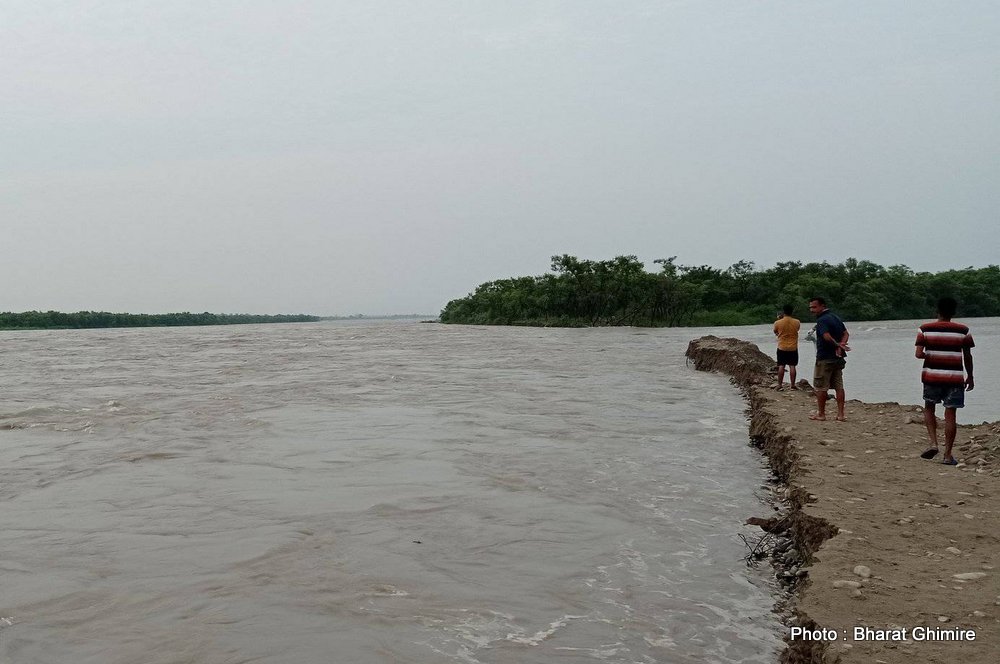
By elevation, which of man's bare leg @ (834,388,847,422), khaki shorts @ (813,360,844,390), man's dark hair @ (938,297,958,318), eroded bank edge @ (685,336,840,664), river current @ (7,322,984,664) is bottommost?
river current @ (7,322,984,664)

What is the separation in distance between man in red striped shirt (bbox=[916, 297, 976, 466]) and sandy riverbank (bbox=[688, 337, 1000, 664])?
20.7 inches

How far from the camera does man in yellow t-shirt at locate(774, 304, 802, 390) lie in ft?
50.7

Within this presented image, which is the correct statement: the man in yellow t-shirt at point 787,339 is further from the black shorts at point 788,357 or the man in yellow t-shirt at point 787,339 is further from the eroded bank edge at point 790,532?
the eroded bank edge at point 790,532

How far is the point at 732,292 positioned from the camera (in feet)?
354

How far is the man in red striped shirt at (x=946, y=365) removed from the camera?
330 inches

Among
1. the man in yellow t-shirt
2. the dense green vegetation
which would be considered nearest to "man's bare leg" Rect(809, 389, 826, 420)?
the man in yellow t-shirt

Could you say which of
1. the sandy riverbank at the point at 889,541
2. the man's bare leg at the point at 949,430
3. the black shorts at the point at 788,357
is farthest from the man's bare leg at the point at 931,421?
the black shorts at the point at 788,357

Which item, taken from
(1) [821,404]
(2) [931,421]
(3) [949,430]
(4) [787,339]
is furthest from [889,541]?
(4) [787,339]

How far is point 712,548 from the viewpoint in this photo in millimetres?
6562

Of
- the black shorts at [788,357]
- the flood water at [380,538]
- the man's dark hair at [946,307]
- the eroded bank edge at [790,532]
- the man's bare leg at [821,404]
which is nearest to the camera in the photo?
the eroded bank edge at [790,532]

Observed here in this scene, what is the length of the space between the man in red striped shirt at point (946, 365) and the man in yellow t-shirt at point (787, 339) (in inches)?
263

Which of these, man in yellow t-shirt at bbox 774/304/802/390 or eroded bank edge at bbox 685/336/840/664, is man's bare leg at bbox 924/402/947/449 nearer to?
eroded bank edge at bbox 685/336/840/664

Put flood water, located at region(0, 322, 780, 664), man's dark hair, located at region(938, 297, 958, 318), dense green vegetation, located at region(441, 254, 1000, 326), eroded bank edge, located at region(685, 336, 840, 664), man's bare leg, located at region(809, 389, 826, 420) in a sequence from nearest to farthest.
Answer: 1. eroded bank edge, located at region(685, 336, 840, 664)
2. flood water, located at region(0, 322, 780, 664)
3. man's dark hair, located at region(938, 297, 958, 318)
4. man's bare leg, located at region(809, 389, 826, 420)
5. dense green vegetation, located at region(441, 254, 1000, 326)

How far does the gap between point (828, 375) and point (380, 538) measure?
8.09 metres
